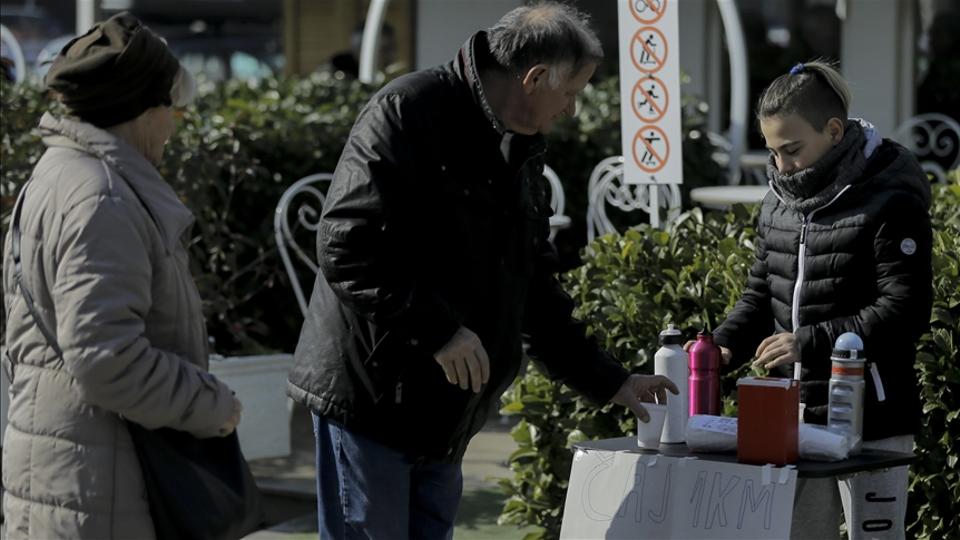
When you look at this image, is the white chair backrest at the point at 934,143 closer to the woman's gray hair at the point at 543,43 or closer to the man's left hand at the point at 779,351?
the man's left hand at the point at 779,351

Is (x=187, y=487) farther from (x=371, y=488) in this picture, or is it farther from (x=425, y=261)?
(x=425, y=261)

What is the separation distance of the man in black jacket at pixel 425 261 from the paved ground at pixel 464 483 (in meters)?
2.27

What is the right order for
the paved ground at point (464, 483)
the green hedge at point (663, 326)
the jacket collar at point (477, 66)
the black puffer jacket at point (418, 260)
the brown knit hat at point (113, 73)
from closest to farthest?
the brown knit hat at point (113, 73)
the black puffer jacket at point (418, 260)
the jacket collar at point (477, 66)
the green hedge at point (663, 326)
the paved ground at point (464, 483)

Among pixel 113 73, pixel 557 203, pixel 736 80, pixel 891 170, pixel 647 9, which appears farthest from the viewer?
pixel 736 80

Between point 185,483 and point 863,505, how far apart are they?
63.5 inches

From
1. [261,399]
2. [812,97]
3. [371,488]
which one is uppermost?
[812,97]

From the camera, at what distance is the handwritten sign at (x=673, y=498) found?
10.2 ft

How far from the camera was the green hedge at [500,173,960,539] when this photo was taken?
4211 millimetres

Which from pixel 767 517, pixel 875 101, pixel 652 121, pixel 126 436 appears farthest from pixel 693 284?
pixel 875 101

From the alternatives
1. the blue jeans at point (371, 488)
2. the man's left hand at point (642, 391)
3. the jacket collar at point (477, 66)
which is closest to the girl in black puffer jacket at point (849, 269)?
the man's left hand at point (642, 391)

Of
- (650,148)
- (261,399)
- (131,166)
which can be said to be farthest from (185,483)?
(261,399)

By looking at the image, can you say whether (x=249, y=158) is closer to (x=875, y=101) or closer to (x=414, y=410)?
(x=414, y=410)

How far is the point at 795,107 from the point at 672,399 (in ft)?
2.39

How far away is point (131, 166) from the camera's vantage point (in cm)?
277
